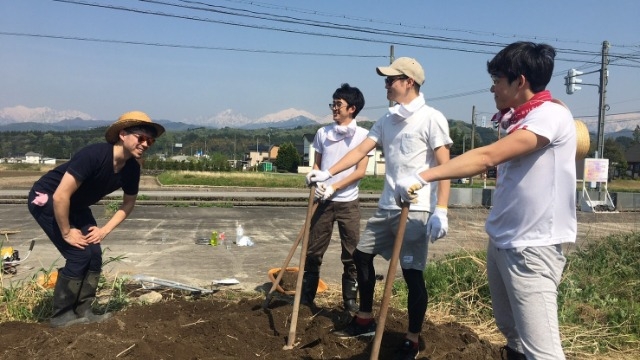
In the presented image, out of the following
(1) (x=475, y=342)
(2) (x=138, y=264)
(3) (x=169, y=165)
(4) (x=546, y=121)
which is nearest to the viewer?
(4) (x=546, y=121)

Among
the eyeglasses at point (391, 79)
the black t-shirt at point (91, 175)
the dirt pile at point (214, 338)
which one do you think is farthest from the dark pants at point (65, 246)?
the eyeglasses at point (391, 79)

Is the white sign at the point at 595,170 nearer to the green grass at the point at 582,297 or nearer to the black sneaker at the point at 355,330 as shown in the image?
the green grass at the point at 582,297

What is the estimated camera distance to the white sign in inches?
766

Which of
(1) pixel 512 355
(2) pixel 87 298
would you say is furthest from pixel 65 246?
(1) pixel 512 355

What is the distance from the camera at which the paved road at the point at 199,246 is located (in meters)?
6.41

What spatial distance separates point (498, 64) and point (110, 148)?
288 cm

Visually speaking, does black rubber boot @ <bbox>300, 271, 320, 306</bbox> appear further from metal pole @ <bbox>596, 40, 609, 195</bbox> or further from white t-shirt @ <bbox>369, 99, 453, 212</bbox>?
metal pole @ <bbox>596, 40, 609, 195</bbox>

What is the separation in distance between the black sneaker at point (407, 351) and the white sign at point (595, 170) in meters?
18.7

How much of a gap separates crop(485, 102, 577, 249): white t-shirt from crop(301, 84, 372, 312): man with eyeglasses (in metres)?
2.17

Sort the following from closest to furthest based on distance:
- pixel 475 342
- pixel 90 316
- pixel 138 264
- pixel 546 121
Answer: pixel 546 121
pixel 475 342
pixel 90 316
pixel 138 264

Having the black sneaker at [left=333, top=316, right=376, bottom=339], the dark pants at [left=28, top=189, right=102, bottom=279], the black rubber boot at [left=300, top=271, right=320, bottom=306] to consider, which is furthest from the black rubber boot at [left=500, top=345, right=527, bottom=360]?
the dark pants at [left=28, top=189, right=102, bottom=279]

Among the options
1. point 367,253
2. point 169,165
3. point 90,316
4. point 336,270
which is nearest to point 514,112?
point 367,253

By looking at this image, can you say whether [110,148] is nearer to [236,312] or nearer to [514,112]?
[236,312]

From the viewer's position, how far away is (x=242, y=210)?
53.8 ft
